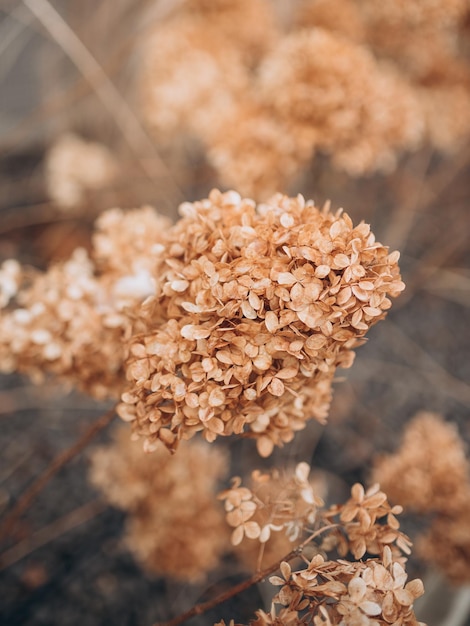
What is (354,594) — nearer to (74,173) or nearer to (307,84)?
(307,84)

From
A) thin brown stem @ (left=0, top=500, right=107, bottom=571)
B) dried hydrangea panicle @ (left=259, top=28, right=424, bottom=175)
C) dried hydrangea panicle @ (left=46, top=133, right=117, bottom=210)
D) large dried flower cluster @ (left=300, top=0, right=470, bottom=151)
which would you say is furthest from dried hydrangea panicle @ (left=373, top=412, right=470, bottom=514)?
dried hydrangea panicle @ (left=46, top=133, right=117, bottom=210)

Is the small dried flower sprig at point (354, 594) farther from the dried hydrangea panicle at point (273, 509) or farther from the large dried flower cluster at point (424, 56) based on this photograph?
the large dried flower cluster at point (424, 56)

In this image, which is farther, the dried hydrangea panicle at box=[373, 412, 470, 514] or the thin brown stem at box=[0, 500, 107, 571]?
the thin brown stem at box=[0, 500, 107, 571]

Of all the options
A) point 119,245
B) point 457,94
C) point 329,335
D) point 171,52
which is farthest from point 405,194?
point 329,335

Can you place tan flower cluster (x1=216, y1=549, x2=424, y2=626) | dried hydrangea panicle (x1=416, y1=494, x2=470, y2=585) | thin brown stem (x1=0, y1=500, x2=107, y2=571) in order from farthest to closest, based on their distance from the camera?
thin brown stem (x1=0, y1=500, x2=107, y2=571) < dried hydrangea panicle (x1=416, y1=494, x2=470, y2=585) < tan flower cluster (x1=216, y1=549, x2=424, y2=626)

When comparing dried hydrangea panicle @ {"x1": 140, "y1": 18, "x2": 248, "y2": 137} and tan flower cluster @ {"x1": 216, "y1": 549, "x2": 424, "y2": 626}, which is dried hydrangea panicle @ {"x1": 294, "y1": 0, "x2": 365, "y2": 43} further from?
tan flower cluster @ {"x1": 216, "y1": 549, "x2": 424, "y2": 626}

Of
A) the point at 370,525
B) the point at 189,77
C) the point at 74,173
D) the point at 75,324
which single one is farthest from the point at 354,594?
the point at 74,173

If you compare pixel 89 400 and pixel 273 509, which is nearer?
Answer: pixel 273 509
